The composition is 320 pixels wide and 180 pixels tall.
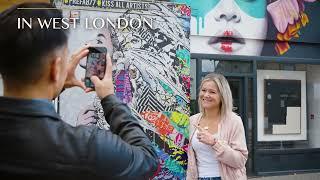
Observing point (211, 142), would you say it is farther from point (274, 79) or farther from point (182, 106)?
point (274, 79)

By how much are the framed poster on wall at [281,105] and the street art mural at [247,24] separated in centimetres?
51

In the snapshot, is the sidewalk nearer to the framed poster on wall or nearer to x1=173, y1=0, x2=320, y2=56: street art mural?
the framed poster on wall

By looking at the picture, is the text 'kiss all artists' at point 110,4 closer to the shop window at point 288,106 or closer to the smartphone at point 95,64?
the smartphone at point 95,64

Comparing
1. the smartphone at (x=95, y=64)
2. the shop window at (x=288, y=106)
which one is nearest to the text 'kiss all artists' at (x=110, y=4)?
the smartphone at (x=95, y=64)

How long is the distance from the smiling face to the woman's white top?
11.8 inches

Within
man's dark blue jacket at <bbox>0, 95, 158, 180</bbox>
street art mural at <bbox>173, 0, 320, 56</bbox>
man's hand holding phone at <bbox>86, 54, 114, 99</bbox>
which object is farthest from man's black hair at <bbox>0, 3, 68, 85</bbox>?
street art mural at <bbox>173, 0, 320, 56</bbox>

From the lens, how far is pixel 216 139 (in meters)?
3.27

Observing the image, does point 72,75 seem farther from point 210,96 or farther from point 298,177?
point 298,177

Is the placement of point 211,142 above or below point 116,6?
below

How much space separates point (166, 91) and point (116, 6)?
0.74 meters

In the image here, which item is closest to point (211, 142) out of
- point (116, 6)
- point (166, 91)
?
point (166, 91)

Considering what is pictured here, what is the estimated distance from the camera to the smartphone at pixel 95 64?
141cm

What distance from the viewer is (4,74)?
1.15 m

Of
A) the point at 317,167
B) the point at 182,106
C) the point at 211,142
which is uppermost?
the point at 182,106
